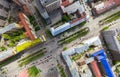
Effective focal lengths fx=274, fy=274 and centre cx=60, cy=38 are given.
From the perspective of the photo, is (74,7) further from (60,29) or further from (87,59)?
(87,59)

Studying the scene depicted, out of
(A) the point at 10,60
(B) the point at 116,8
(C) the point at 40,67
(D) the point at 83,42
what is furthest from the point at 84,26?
(A) the point at 10,60

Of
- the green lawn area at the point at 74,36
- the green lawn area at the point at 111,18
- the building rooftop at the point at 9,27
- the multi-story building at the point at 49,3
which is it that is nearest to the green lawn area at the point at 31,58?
the green lawn area at the point at 74,36

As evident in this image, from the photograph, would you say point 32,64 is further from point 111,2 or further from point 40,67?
point 111,2

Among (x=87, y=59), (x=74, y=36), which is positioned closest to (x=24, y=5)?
(x=74, y=36)

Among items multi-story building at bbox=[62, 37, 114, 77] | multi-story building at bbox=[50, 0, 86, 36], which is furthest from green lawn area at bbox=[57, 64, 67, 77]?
multi-story building at bbox=[50, 0, 86, 36]

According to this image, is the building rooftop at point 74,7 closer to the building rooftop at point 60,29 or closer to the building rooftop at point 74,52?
the building rooftop at point 60,29

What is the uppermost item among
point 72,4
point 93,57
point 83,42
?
point 72,4
